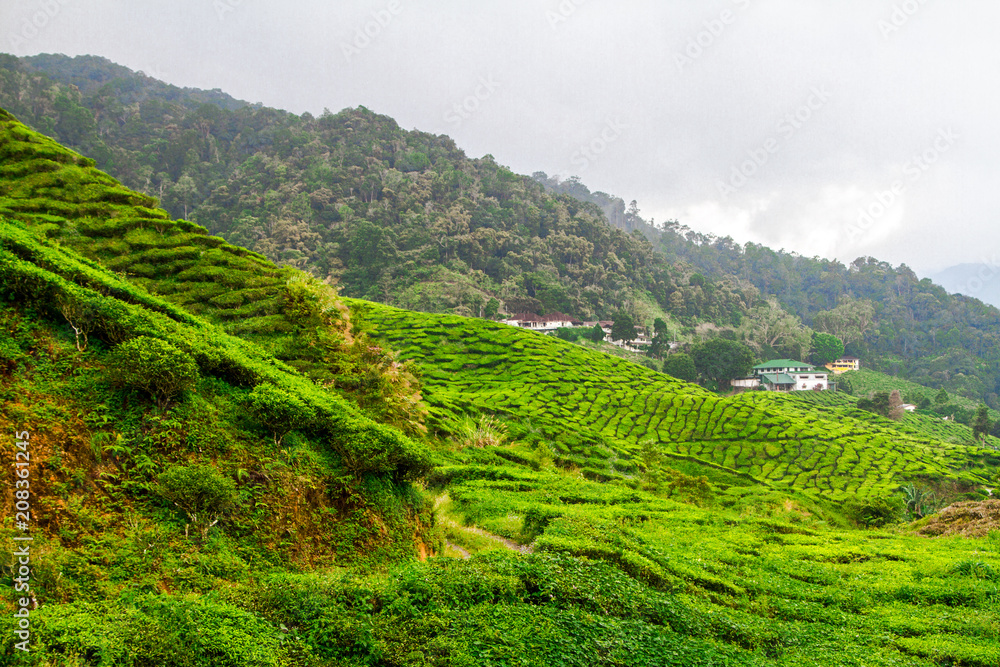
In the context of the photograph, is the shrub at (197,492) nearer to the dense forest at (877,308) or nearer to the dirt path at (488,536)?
the dirt path at (488,536)

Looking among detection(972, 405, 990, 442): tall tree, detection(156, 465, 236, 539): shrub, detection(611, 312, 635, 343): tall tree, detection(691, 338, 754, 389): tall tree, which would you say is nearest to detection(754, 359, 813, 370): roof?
detection(691, 338, 754, 389): tall tree

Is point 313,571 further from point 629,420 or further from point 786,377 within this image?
point 786,377

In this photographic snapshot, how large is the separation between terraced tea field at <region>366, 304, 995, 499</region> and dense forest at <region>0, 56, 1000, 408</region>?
981 inches

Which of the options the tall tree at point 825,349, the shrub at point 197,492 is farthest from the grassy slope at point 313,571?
the tall tree at point 825,349

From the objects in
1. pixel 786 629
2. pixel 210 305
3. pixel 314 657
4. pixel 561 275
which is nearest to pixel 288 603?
pixel 314 657

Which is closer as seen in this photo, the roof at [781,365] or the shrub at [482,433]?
the shrub at [482,433]

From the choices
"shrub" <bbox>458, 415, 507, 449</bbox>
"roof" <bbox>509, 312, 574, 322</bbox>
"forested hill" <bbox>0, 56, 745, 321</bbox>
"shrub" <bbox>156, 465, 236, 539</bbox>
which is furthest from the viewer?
"roof" <bbox>509, 312, 574, 322</bbox>

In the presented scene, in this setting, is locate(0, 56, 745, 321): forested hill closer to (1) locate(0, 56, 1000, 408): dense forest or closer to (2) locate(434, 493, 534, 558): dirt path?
(1) locate(0, 56, 1000, 408): dense forest

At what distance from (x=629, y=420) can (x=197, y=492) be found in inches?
1454

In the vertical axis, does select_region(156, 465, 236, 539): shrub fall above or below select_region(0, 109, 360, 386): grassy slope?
below

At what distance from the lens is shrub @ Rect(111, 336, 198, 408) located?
6875 mm

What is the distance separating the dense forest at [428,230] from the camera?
81125 mm

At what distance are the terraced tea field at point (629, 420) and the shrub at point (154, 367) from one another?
1913cm

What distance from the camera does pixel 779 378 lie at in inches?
3071
